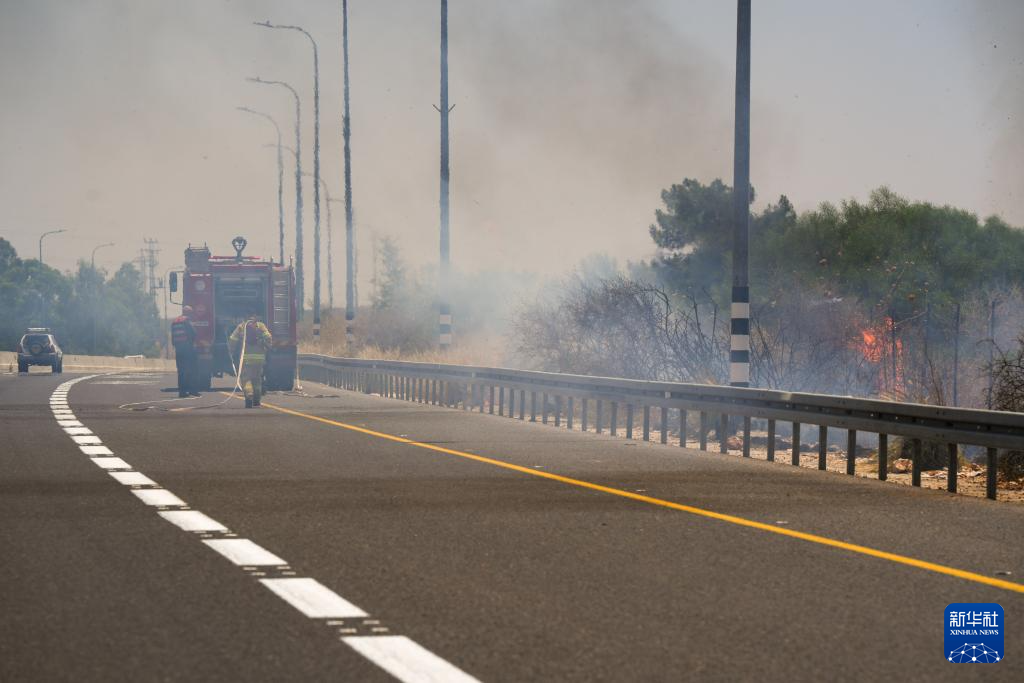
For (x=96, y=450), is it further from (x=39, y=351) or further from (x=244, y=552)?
(x=39, y=351)

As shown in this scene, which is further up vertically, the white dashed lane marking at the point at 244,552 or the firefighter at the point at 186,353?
the firefighter at the point at 186,353

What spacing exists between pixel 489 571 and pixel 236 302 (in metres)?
29.5

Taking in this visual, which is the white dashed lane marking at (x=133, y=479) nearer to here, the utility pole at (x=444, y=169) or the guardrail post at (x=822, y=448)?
the guardrail post at (x=822, y=448)

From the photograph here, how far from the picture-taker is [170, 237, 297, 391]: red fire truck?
3744cm

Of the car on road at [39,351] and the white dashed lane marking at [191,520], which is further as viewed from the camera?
the car on road at [39,351]

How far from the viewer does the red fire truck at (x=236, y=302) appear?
123ft

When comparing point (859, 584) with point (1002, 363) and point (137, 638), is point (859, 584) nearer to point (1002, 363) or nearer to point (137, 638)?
point (137, 638)

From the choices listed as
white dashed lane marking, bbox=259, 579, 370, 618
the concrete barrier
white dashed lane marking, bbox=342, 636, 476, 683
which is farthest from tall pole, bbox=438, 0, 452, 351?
the concrete barrier

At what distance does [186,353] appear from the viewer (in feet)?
117

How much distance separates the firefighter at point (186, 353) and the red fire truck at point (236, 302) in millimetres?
959

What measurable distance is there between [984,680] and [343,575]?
144 inches

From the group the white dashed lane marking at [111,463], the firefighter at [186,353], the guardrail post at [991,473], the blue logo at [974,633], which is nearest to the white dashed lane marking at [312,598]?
the blue logo at [974,633]

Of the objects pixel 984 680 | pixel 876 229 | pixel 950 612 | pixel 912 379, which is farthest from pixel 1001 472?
pixel 876 229

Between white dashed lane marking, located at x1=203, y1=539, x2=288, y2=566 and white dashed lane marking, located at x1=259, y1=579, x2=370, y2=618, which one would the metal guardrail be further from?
white dashed lane marking, located at x1=259, y1=579, x2=370, y2=618
